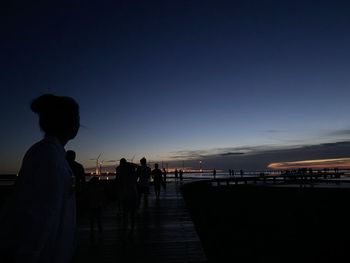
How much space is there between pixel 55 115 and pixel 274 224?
51.0 ft

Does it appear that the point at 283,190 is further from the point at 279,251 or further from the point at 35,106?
the point at 35,106

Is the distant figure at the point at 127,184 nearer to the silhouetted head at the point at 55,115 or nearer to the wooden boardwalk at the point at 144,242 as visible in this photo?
the wooden boardwalk at the point at 144,242

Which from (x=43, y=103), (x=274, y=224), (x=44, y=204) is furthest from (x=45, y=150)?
(x=274, y=224)

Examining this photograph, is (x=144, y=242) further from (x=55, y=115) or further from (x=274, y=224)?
(x=274, y=224)

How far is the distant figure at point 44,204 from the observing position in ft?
5.30

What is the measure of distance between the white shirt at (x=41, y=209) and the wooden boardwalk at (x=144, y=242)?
4.92 m

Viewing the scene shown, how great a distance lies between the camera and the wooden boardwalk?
6668 mm

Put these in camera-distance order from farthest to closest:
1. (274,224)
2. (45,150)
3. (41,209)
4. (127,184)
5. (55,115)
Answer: (274,224) < (127,184) < (55,115) < (45,150) < (41,209)

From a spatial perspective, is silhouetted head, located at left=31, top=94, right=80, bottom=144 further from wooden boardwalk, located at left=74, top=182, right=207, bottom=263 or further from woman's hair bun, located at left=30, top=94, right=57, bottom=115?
wooden boardwalk, located at left=74, top=182, right=207, bottom=263

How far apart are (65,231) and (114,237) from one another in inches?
274

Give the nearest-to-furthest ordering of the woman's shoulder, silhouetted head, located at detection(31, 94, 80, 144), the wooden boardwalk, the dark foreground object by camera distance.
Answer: the woman's shoulder
silhouetted head, located at detection(31, 94, 80, 144)
the wooden boardwalk
the dark foreground object

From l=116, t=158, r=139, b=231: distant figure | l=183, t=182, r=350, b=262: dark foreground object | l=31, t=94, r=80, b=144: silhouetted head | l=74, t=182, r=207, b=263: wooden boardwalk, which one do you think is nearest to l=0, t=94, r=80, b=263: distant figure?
l=31, t=94, r=80, b=144: silhouetted head

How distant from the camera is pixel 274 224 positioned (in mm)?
15930

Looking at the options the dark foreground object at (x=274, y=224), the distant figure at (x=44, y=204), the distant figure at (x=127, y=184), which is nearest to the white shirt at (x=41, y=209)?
the distant figure at (x=44, y=204)
